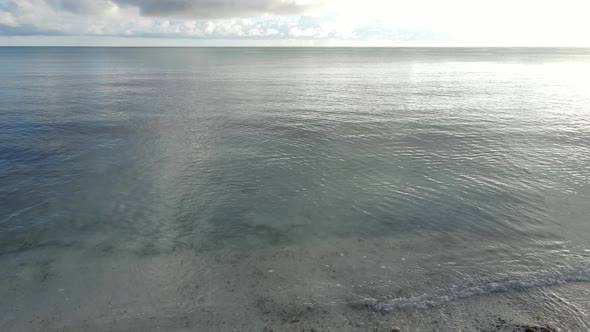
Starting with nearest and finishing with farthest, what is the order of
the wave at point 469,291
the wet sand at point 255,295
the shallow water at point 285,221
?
the wet sand at point 255,295 → the wave at point 469,291 → the shallow water at point 285,221

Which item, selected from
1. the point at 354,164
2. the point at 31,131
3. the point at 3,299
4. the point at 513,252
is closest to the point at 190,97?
the point at 31,131

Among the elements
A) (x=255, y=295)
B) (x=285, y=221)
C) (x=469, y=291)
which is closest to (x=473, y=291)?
(x=469, y=291)

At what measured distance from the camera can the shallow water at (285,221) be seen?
46.9ft

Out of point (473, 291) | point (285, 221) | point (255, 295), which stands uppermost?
point (285, 221)

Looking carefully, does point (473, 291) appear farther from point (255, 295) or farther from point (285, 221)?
point (285, 221)

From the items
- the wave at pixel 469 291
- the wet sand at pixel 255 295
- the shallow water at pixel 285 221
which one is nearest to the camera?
the wet sand at pixel 255 295

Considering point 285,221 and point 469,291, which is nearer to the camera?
point 469,291

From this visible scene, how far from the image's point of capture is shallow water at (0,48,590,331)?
14.3 m

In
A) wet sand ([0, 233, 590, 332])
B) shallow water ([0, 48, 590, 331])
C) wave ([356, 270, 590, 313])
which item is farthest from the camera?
shallow water ([0, 48, 590, 331])

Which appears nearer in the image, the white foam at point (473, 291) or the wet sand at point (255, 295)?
the wet sand at point (255, 295)

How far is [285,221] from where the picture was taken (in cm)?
2130

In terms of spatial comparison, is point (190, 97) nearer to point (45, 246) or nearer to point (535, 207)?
point (45, 246)

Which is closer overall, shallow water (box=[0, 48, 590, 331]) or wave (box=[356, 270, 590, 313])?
wave (box=[356, 270, 590, 313])

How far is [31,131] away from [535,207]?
151ft
